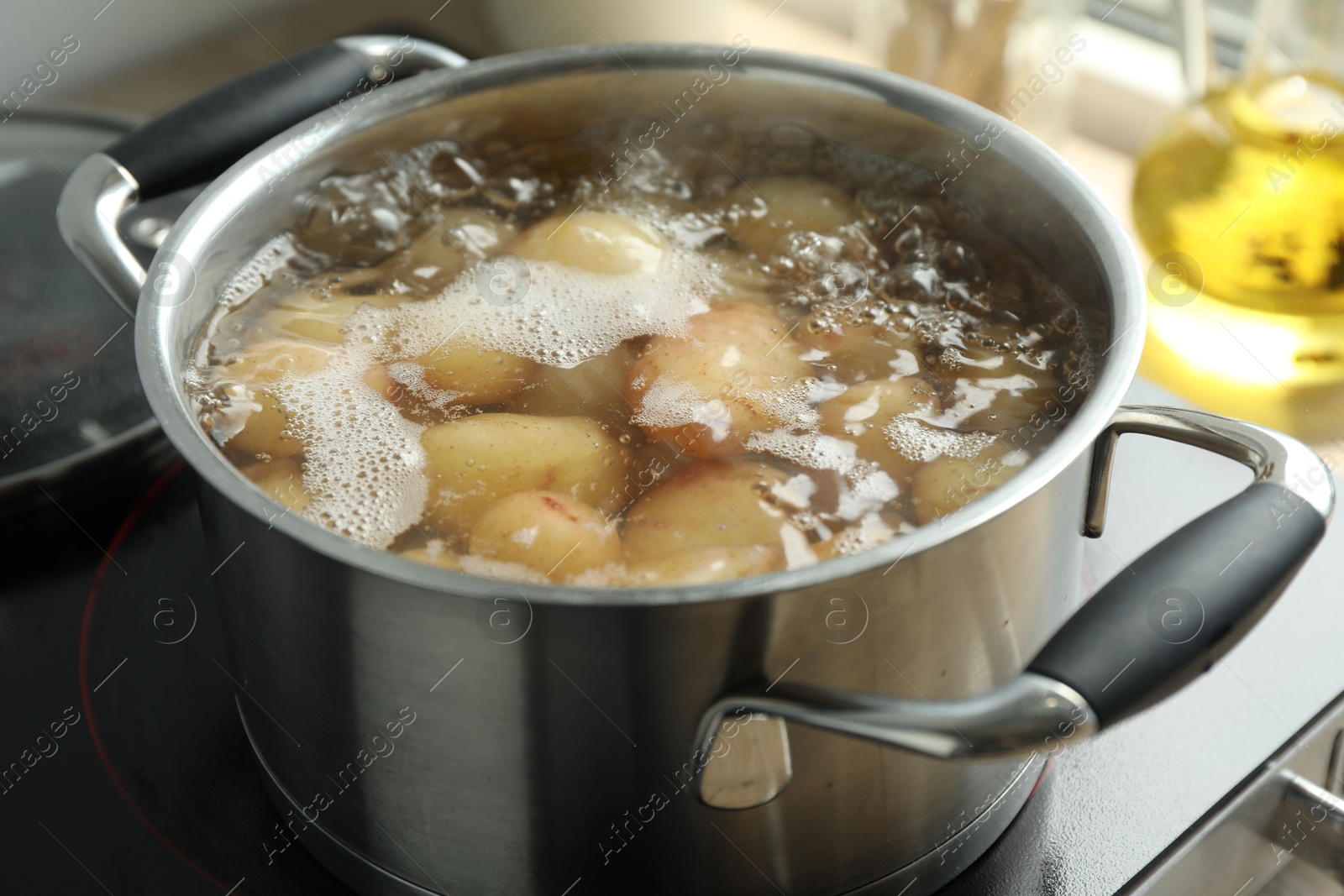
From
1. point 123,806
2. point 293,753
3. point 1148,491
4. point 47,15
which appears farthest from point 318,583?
point 47,15

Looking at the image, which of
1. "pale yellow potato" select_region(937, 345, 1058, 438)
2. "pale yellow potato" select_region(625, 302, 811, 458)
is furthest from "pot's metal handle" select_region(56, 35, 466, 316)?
"pale yellow potato" select_region(937, 345, 1058, 438)

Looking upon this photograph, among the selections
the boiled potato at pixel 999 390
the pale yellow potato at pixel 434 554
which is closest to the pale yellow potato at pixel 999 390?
the boiled potato at pixel 999 390

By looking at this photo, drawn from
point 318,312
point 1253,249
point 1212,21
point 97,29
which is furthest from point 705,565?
point 1212,21

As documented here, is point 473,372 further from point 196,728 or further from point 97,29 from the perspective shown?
point 97,29

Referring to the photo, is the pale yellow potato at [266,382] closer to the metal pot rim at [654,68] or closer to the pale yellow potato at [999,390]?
the metal pot rim at [654,68]

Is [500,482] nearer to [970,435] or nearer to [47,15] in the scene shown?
[970,435]
